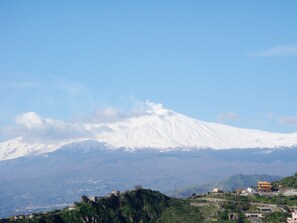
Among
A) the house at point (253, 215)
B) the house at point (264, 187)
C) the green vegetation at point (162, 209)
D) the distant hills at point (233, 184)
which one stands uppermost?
the distant hills at point (233, 184)

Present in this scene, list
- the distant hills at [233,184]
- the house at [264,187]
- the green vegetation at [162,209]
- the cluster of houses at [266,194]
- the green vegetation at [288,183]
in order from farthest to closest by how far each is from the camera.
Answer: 1. the distant hills at [233,184]
2. the green vegetation at [288,183]
3. the house at [264,187]
4. the cluster of houses at [266,194]
5. the green vegetation at [162,209]

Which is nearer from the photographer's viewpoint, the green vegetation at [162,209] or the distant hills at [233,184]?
the green vegetation at [162,209]

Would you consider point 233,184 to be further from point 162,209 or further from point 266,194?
point 162,209

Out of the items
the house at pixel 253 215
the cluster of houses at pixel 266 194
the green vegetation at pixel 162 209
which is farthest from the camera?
the house at pixel 253 215

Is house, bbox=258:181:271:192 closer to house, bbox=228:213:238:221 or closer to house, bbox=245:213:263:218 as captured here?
house, bbox=245:213:263:218

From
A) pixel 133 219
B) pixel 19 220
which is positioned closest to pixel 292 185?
pixel 133 219

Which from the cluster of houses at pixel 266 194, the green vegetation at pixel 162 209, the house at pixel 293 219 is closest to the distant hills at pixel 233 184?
the cluster of houses at pixel 266 194

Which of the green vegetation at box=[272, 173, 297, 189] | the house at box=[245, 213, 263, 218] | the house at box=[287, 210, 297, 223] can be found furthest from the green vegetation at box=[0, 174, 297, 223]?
the green vegetation at box=[272, 173, 297, 189]

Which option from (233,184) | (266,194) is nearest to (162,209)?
(266,194)

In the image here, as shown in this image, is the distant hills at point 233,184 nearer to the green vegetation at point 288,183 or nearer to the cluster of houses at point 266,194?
the green vegetation at point 288,183

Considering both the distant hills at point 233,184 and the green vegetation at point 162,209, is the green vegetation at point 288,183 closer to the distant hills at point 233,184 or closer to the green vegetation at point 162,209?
the green vegetation at point 162,209

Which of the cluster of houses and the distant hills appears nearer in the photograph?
the cluster of houses

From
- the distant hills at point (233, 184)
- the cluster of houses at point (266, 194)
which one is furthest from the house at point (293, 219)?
the distant hills at point (233, 184)

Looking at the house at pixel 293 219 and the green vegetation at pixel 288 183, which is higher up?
the green vegetation at pixel 288 183
